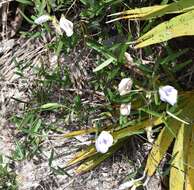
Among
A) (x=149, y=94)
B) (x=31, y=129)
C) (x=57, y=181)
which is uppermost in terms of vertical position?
(x=149, y=94)

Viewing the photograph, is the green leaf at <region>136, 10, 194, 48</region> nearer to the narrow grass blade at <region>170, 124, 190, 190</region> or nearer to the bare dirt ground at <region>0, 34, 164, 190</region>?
the narrow grass blade at <region>170, 124, 190, 190</region>

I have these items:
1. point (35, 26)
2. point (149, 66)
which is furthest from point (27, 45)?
point (149, 66)

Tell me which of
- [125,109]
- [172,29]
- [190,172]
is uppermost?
[172,29]

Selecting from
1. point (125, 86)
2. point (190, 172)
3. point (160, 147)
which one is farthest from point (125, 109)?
point (190, 172)

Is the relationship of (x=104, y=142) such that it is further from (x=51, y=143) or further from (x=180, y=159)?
(x=51, y=143)

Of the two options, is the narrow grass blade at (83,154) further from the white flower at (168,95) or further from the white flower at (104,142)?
the white flower at (168,95)

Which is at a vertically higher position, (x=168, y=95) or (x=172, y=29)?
(x=172, y=29)

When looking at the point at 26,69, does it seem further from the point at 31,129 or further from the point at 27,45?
the point at 31,129

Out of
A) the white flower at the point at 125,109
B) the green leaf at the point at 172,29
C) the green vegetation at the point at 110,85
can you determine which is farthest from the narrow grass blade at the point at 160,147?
the green leaf at the point at 172,29

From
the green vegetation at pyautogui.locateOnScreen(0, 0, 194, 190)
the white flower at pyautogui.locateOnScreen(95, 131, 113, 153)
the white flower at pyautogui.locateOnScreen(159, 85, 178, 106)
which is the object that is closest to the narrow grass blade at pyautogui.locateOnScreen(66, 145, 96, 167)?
the green vegetation at pyautogui.locateOnScreen(0, 0, 194, 190)
